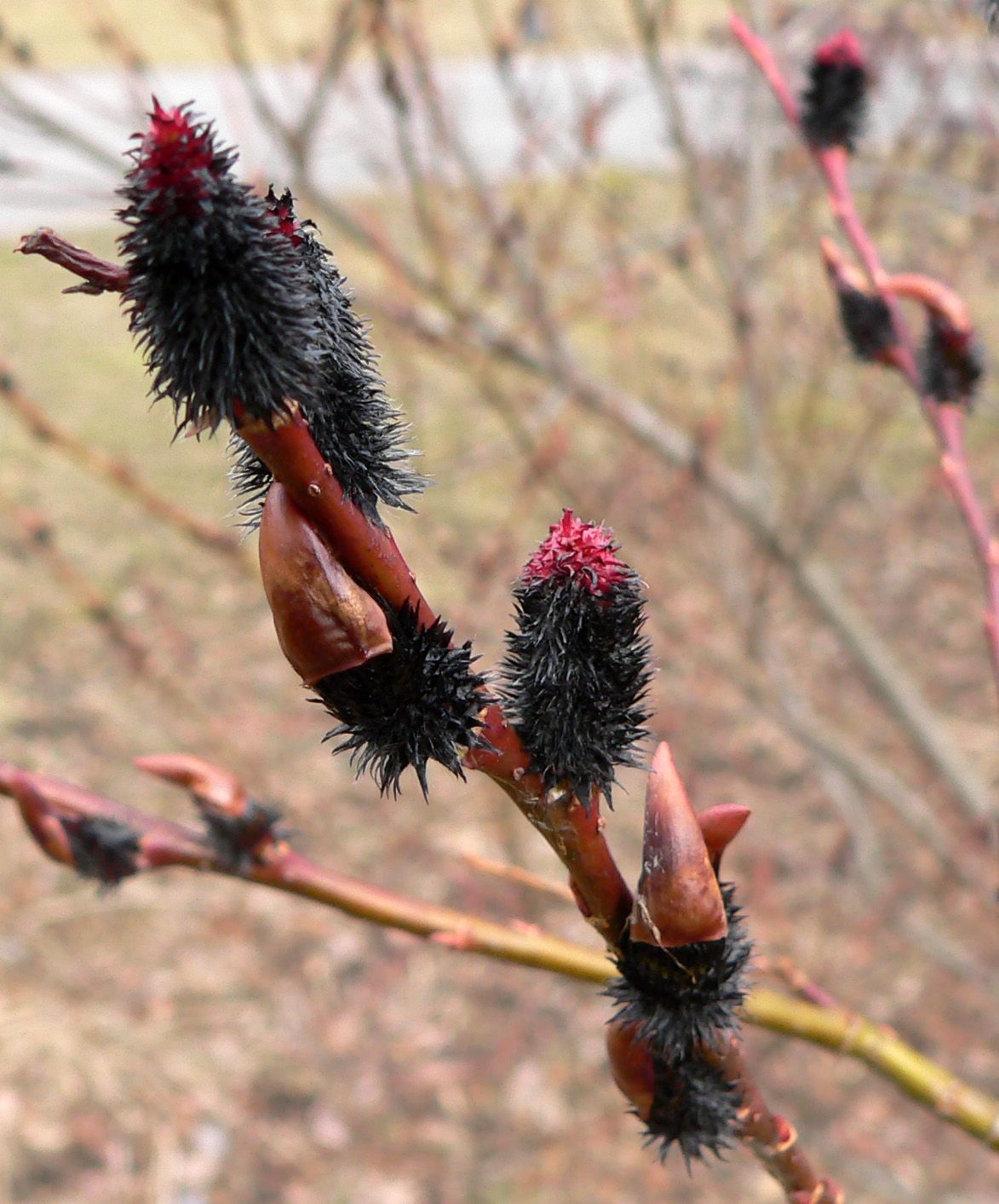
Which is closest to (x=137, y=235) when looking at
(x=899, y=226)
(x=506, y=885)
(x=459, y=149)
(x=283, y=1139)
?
(x=459, y=149)

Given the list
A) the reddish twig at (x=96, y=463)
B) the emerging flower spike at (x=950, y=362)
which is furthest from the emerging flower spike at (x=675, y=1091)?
the reddish twig at (x=96, y=463)

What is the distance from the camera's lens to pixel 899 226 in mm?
7867

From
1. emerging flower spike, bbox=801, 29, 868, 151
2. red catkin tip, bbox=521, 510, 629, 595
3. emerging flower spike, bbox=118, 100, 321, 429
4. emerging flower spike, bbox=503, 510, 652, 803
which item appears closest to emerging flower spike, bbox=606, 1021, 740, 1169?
emerging flower spike, bbox=503, 510, 652, 803

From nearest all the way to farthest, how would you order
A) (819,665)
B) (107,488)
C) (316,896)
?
(316,896)
(819,665)
(107,488)

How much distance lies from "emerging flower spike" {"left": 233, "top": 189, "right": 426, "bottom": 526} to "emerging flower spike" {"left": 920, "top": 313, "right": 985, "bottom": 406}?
1.08 m

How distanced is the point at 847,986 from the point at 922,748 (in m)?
1.44

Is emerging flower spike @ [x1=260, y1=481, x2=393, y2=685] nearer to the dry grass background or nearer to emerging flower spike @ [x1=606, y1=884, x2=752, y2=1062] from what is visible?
emerging flower spike @ [x1=606, y1=884, x2=752, y2=1062]

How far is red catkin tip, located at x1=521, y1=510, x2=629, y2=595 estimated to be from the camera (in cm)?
71

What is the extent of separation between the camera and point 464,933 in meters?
1.25

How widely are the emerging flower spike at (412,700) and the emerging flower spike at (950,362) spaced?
111 centimetres

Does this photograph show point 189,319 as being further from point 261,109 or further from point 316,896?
point 261,109

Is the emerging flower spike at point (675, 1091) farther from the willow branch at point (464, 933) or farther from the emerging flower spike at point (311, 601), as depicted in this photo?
the emerging flower spike at point (311, 601)

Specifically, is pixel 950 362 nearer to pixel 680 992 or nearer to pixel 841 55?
pixel 841 55

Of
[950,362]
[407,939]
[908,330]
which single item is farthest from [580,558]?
[407,939]
